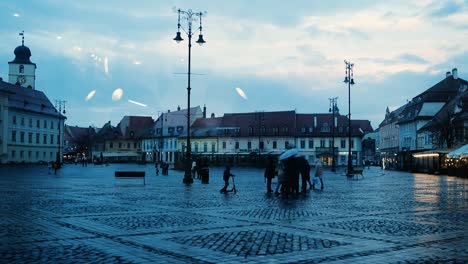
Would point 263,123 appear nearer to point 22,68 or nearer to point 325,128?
point 325,128

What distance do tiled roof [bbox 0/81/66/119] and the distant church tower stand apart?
11.0m

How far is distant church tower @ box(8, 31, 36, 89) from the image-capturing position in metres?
125

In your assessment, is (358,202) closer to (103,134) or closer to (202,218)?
(202,218)

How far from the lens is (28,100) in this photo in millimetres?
108562

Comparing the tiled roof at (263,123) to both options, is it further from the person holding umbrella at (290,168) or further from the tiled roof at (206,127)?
the person holding umbrella at (290,168)

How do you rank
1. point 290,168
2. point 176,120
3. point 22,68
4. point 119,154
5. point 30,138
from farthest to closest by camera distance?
1. point 119,154
2. point 176,120
3. point 22,68
4. point 30,138
5. point 290,168

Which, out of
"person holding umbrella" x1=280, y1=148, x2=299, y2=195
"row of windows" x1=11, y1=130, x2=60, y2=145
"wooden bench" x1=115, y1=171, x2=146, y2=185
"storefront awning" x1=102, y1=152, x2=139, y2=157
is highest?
"row of windows" x1=11, y1=130, x2=60, y2=145

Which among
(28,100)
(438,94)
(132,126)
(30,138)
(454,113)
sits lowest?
(30,138)

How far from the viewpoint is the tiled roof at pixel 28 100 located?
10209cm

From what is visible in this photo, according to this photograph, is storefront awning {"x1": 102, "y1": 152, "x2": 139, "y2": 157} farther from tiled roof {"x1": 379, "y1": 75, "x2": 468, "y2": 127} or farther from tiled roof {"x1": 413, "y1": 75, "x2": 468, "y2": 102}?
tiled roof {"x1": 413, "y1": 75, "x2": 468, "y2": 102}

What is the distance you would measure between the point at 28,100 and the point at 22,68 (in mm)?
20092

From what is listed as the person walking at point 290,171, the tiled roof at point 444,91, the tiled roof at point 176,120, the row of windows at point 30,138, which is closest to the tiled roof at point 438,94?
the tiled roof at point 444,91

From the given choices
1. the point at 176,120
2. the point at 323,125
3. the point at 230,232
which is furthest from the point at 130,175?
the point at 176,120

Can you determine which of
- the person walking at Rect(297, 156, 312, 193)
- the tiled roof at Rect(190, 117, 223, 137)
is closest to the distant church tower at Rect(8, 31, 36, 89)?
the tiled roof at Rect(190, 117, 223, 137)
